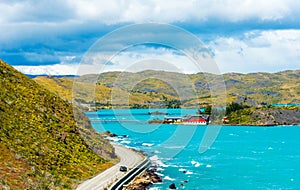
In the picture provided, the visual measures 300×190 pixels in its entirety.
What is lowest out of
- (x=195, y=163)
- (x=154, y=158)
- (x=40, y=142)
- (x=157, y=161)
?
(x=195, y=163)

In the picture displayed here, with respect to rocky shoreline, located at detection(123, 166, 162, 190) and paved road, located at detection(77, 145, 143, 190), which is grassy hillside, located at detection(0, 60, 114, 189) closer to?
paved road, located at detection(77, 145, 143, 190)

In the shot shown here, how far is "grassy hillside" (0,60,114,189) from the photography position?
57969 mm

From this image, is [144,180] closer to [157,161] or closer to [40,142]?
[40,142]

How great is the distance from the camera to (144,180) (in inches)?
2717

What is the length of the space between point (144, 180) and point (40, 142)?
1999 cm

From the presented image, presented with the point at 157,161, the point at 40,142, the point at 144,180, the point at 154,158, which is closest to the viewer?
the point at 144,180

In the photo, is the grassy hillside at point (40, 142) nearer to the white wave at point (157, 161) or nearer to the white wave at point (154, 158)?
the white wave at point (157, 161)

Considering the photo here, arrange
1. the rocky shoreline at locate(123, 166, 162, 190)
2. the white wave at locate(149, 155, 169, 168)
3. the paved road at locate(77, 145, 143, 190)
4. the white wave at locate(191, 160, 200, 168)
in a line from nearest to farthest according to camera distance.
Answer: the paved road at locate(77, 145, 143, 190) < the rocky shoreline at locate(123, 166, 162, 190) < the white wave at locate(149, 155, 169, 168) < the white wave at locate(191, 160, 200, 168)

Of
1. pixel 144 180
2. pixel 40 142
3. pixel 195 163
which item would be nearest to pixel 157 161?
pixel 195 163

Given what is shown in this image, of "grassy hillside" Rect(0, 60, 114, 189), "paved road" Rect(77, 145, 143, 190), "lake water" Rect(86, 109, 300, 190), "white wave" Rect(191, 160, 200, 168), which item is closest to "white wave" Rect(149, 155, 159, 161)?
"lake water" Rect(86, 109, 300, 190)

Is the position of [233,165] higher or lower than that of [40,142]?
lower

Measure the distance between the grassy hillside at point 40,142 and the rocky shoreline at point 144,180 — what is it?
7569 millimetres

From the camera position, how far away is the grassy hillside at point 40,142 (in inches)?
2282

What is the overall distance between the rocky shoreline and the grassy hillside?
7569 millimetres
